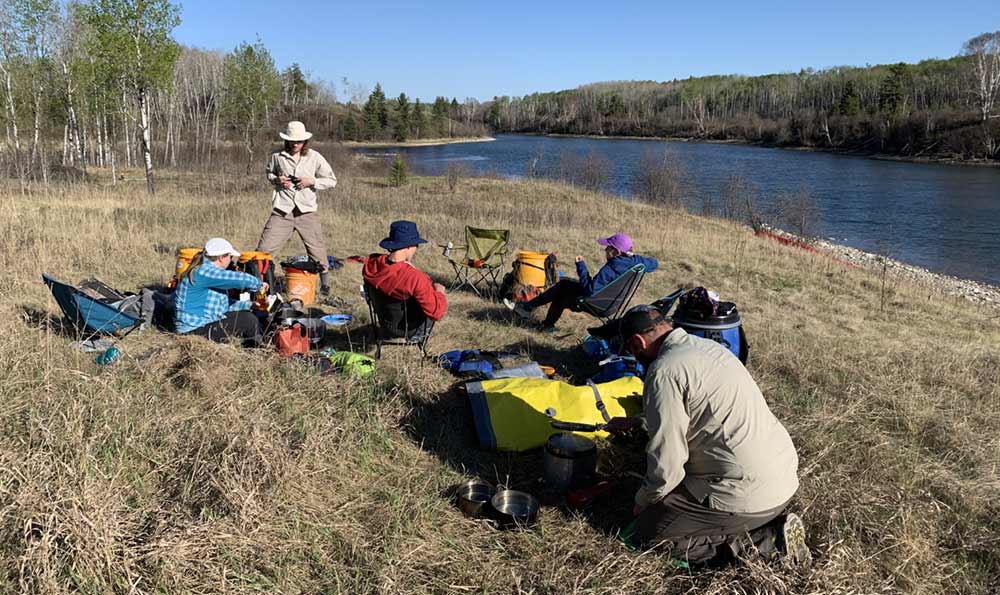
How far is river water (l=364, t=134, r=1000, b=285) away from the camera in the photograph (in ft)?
53.1

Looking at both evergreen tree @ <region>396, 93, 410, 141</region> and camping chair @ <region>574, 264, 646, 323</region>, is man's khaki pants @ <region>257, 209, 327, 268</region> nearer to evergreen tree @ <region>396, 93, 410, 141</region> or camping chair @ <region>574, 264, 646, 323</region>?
camping chair @ <region>574, 264, 646, 323</region>

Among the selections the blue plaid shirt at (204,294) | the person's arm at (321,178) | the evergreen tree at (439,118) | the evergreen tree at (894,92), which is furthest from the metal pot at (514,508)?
the evergreen tree at (439,118)

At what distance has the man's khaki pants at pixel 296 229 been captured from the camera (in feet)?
20.0

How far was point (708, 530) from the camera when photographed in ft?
7.63

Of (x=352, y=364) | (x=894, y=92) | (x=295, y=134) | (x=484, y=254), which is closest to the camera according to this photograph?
(x=352, y=364)

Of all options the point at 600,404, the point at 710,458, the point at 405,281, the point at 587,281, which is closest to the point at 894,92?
the point at 587,281

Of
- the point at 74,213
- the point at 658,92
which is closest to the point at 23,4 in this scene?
the point at 74,213

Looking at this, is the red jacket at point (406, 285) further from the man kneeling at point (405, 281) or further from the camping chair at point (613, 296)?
the camping chair at point (613, 296)

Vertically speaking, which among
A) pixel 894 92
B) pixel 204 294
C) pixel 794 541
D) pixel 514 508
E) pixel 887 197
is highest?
pixel 894 92

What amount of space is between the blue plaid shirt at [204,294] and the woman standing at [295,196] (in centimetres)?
172

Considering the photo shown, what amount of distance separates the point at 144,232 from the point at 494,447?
23.0ft

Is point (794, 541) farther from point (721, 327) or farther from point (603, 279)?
point (603, 279)

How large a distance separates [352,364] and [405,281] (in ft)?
2.07

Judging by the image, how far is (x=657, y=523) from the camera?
2.40 meters
